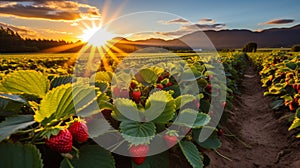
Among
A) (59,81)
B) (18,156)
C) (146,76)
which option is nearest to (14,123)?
(18,156)

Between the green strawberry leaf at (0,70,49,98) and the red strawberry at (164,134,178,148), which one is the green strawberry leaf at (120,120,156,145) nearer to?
the red strawberry at (164,134,178,148)

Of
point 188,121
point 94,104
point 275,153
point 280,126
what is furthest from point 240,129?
point 94,104

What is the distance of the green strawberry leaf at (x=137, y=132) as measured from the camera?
3.93 feet

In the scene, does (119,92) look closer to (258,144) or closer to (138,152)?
(138,152)

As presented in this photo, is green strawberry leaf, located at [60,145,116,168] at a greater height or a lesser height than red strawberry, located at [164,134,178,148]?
greater

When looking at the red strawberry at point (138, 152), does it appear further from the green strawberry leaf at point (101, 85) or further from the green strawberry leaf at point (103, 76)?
the green strawberry leaf at point (103, 76)

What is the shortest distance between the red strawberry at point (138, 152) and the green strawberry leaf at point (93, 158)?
6.5 inches

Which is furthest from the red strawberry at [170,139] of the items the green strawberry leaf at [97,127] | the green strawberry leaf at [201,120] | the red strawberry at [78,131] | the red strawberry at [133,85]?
the red strawberry at [133,85]

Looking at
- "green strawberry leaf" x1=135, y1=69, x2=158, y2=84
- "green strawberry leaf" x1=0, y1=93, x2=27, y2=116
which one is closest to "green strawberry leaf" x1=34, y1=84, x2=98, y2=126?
"green strawberry leaf" x1=0, y1=93, x2=27, y2=116

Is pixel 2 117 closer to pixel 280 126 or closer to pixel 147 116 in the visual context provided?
pixel 147 116

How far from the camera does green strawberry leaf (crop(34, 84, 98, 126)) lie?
907 millimetres

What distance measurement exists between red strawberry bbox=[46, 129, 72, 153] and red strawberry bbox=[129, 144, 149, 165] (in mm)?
375

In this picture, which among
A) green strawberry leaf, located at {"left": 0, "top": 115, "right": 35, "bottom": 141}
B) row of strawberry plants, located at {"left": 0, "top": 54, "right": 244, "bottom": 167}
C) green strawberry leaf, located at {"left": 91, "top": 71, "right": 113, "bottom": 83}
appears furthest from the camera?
green strawberry leaf, located at {"left": 91, "top": 71, "right": 113, "bottom": 83}

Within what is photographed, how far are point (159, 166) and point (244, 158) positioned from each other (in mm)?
3602
